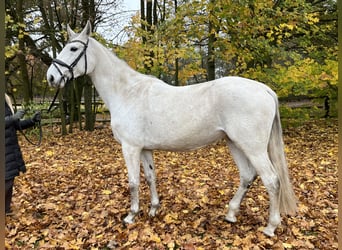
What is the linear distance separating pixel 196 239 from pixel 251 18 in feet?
19.1

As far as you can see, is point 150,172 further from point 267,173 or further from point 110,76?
point 267,173

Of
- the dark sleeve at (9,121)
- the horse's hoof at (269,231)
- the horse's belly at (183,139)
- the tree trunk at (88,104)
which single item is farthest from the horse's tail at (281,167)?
the tree trunk at (88,104)

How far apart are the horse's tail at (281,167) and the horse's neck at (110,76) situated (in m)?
1.77

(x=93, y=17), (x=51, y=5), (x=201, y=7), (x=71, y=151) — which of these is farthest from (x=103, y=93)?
(x=51, y=5)

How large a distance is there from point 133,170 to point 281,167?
1700 mm

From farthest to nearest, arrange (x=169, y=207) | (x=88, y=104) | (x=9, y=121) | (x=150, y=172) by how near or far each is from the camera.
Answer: (x=88, y=104)
(x=169, y=207)
(x=150, y=172)
(x=9, y=121)

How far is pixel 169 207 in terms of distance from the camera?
13.8ft

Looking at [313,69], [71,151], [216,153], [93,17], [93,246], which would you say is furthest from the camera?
[93,17]

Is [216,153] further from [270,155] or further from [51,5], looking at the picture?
[51,5]

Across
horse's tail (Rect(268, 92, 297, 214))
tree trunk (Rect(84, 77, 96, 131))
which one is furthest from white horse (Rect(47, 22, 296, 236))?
tree trunk (Rect(84, 77, 96, 131))

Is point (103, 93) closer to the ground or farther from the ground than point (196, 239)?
farther from the ground

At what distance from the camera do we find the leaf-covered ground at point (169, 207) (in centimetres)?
325

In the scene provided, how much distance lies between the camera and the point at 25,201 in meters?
4.64

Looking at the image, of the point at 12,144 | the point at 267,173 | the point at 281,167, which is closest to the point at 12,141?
the point at 12,144
